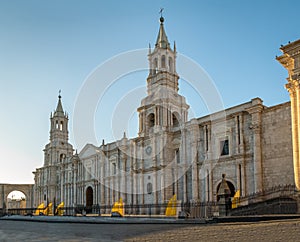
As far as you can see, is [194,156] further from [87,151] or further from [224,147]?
[87,151]

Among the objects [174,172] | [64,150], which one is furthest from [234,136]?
[64,150]

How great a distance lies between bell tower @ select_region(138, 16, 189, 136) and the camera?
35594 mm

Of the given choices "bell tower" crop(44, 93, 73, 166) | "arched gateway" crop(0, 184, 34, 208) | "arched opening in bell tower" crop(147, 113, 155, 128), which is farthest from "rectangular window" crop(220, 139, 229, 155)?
"arched gateway" crop(0, 184, 34, 208)

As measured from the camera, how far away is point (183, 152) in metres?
31.1

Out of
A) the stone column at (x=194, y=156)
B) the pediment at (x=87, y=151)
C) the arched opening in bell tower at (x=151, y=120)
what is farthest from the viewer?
the pediment at (x=87, y=151)

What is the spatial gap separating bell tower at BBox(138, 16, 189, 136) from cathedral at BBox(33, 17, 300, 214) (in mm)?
99

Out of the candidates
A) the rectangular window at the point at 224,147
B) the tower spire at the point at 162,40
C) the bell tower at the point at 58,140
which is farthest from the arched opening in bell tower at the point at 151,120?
the bell tower at the point at 58,140

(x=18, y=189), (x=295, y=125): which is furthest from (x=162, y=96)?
(x=18, y=189)

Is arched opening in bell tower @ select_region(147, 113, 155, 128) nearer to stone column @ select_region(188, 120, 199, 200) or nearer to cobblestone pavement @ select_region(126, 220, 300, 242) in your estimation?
stone column @ select_region(188, 120, 199, 200)

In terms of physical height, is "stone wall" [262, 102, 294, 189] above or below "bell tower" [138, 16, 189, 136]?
below

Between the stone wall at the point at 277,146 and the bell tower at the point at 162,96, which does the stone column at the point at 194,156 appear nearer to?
the bell tower at the point at 162,96

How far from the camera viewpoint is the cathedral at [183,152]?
76.2 ft

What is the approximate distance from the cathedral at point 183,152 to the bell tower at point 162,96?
99mm

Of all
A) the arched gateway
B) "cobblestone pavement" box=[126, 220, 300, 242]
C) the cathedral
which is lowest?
the arched gateway
